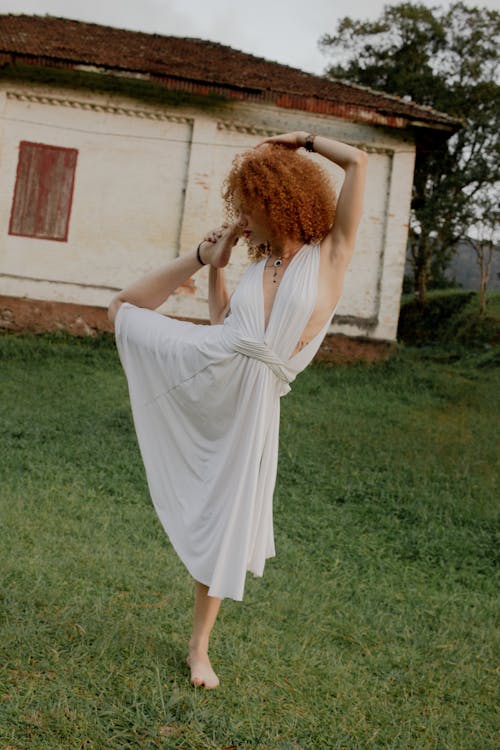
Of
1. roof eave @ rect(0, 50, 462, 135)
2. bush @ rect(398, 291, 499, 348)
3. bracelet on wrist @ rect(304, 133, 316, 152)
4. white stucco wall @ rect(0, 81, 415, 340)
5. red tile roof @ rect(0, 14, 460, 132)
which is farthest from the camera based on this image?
bush @ rect(398, 291, 499, 348)

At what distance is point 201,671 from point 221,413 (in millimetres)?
985

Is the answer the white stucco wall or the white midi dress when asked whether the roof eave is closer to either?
the white stucco wall

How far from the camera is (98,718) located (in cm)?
251

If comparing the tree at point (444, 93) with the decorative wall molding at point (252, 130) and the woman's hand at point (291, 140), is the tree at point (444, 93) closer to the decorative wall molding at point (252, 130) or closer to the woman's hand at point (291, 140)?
the decorative wall molding at point (252, 130)

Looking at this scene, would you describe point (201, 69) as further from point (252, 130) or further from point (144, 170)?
point (144, 170)

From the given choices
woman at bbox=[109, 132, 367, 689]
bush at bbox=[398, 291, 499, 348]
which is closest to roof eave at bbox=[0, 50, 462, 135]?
bush at bbox=[398, 291, 499, 348]

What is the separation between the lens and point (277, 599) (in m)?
4.07

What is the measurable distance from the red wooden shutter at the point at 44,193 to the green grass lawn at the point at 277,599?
4.40 metres

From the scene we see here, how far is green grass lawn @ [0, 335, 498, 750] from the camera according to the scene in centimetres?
267

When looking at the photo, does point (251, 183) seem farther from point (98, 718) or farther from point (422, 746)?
point (422, 746)

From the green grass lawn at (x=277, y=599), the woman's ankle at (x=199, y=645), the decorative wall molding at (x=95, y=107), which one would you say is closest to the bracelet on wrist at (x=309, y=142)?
the woman's ankle at (x=199, y=645)

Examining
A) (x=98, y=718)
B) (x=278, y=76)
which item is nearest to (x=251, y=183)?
(x=98, y=718)

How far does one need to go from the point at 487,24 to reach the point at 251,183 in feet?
69.9

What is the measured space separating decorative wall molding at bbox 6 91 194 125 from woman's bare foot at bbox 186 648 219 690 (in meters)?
10.4
